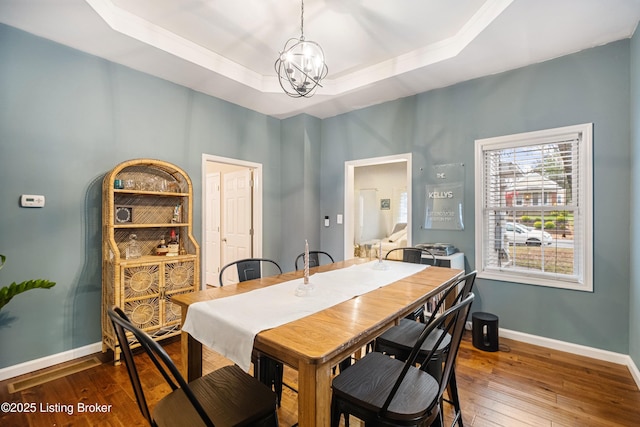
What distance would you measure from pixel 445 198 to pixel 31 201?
13.2ft

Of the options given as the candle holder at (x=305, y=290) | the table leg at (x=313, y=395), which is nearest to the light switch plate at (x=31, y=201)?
the candle holder at (x=305, y=290)

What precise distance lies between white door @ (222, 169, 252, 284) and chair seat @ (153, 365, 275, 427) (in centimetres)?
322

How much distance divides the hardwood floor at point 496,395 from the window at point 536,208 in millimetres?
801

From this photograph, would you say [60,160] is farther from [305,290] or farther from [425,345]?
[425,345]

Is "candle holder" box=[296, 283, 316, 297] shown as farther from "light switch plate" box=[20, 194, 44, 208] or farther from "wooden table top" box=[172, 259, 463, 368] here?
"light switch plate" box=[20, 194, 44, 208]

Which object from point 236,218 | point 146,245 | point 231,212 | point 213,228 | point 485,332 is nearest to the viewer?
point 485,332

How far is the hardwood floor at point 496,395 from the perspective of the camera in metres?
1.91

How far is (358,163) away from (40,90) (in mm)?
3463

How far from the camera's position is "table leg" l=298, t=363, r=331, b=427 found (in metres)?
1.04

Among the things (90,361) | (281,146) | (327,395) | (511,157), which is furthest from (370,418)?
(281,146)

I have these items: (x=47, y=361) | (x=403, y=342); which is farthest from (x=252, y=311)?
(x=47, y=361)

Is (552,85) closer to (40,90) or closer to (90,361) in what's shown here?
(40,90)

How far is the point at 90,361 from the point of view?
2.69 meters

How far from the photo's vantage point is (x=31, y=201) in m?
2.51
